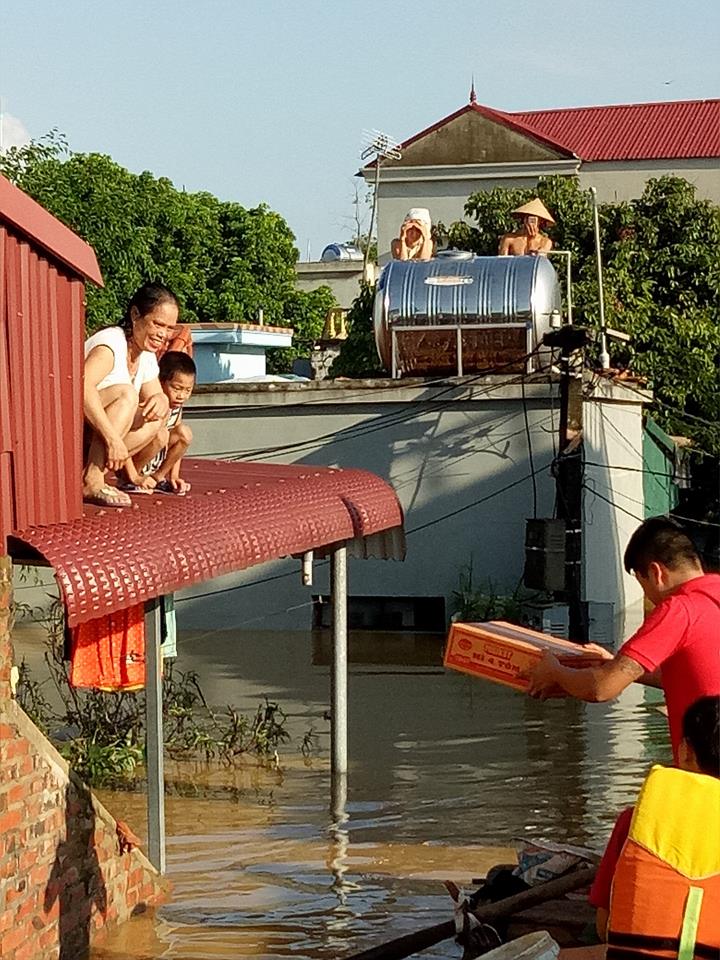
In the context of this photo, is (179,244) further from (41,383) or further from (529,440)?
(41,383)

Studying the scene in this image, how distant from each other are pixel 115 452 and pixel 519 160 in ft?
137

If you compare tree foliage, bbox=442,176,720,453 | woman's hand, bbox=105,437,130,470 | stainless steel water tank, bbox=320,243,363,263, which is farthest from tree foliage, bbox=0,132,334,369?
woman's hand, bbox=105,437,130,470

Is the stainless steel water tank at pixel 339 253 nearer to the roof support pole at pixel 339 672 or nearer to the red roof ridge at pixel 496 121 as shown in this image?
the red roof ridge at pixel 496 121

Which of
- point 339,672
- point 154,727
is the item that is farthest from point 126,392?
point 339,672

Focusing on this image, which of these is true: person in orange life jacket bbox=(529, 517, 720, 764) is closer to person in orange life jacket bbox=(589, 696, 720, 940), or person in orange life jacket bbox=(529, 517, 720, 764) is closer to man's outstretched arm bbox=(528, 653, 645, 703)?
man's outstretched arm bbox=(528, 653, 645, 703)

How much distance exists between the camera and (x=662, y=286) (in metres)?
37.0

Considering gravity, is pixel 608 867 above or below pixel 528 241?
below

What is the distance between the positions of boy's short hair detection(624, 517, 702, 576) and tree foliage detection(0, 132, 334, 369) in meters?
37.2

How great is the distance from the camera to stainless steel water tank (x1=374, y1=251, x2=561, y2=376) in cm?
2367

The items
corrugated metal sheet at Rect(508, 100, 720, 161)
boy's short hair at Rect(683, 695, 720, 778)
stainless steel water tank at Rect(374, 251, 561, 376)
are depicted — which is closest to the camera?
boy's short hair at Rect(683, 695, 720, 778)

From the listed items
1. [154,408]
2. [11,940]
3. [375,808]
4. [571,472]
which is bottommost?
[375,808]

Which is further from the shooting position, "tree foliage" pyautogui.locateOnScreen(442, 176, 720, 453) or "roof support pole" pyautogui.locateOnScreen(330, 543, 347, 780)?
"tree foliage" pyautogui.locateOnScreen(442, 176, 720, 453)

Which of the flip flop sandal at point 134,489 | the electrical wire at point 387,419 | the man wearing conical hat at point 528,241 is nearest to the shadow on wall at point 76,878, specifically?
the flip flop sandal at point 134,489

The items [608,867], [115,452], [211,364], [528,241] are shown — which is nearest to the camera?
[608,867]
